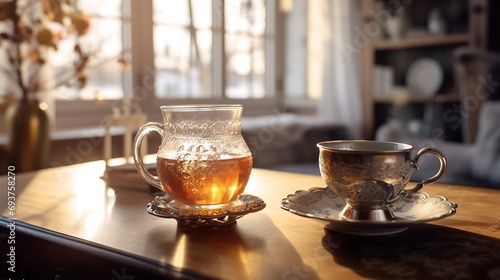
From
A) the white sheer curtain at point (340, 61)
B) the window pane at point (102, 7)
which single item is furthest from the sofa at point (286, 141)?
the window pane at point (102, 7)

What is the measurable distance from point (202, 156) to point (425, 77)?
304cm

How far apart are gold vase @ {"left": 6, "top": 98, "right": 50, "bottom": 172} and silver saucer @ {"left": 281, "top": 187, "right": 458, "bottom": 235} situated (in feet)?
4.03

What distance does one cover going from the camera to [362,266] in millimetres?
588

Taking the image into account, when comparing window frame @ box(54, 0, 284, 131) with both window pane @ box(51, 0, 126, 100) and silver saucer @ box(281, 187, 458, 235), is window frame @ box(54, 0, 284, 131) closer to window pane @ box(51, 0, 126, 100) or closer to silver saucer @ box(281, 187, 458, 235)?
window pane @ box(51, 0, 126, 100)

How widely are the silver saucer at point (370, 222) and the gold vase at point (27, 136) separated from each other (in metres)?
1.23

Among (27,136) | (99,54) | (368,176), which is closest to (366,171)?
(368,176)

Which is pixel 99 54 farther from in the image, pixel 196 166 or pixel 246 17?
pixel 196 166

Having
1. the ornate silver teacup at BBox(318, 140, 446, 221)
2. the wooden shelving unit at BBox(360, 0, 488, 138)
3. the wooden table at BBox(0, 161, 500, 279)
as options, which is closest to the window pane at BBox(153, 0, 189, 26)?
the wooden shelving unit at BBox(360, 0, 488, 138)

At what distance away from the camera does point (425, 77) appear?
3.53m

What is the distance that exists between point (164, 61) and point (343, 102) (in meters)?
1.23

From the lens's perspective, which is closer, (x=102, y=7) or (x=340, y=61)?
(x=102, y=7)

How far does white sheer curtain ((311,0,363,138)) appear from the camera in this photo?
11.6 feet

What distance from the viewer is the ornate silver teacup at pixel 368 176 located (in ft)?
2.31

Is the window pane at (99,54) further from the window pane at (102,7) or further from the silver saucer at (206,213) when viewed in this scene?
the silver saucer at (206,213)
